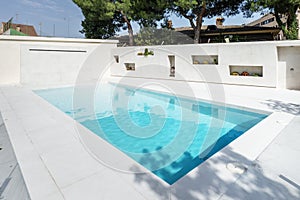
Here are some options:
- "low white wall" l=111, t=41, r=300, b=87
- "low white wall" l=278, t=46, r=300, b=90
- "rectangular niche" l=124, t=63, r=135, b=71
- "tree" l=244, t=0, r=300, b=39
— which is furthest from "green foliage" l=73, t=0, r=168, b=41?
"low white wall" l=278, t=46, r=300, b=90

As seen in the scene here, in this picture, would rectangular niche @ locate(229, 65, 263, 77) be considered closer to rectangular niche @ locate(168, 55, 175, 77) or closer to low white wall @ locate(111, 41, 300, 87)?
low white wall @ locate(111, 41, 300, 87)

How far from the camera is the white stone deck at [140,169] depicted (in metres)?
2.47

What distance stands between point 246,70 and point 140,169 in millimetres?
9638

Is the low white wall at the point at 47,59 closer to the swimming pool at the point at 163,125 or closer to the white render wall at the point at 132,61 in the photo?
the white render wall at the point at 132,61

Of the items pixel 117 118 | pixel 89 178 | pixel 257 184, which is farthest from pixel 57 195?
pixel 117 118

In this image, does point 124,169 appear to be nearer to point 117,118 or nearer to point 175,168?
point 175,168

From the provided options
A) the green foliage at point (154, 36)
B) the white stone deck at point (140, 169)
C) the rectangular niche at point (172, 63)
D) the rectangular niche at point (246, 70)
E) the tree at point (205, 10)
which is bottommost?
the white stone deck at point (140, 169)

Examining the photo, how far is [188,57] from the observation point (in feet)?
39.9

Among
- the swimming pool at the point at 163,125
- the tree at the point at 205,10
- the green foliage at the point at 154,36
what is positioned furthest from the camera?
the green foliage at the point at 154,36

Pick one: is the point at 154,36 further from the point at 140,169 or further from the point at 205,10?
the point at 140,169

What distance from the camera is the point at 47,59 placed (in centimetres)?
1302

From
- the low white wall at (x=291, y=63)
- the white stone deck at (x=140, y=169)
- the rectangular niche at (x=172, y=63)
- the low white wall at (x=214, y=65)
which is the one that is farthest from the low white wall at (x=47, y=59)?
the low white wall at (x=291, y=63)

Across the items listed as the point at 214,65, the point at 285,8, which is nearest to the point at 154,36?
the point at 214,65

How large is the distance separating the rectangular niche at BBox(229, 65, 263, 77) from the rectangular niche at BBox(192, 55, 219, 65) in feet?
3.25
